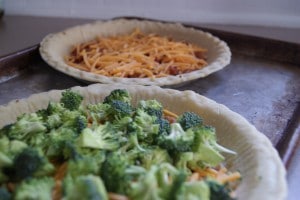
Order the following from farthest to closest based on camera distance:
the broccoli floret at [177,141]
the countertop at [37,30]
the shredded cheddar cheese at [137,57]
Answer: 1. the countertop at [37,30]
2. the shredded cheddar cheese at [137,57]
3. the broccoli floret at [177,141]

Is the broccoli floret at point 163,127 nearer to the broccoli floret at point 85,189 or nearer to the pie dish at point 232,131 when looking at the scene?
the pie dish at point 232,131

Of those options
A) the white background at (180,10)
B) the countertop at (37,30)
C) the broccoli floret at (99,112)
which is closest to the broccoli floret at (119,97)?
the broccoli floret at (99,112)

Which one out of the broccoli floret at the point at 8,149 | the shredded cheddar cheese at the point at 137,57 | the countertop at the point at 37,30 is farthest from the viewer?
the countertop at the point at 37,30

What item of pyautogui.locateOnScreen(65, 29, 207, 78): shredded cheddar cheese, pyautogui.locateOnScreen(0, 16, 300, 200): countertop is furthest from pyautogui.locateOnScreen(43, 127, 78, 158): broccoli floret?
pyautogui.locateOnScreen(0, 16, 300, 200): countertop

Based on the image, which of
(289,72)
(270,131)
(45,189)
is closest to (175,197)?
(45,189)

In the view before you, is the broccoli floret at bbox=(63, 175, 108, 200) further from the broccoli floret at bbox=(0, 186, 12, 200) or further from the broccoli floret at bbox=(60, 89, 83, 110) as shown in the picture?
the broccoli floret at bbox=(60, 89, 83, 110)

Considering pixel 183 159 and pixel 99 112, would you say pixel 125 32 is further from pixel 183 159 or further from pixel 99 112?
pixel 183 159

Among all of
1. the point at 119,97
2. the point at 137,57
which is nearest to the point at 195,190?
the point at 119,97
